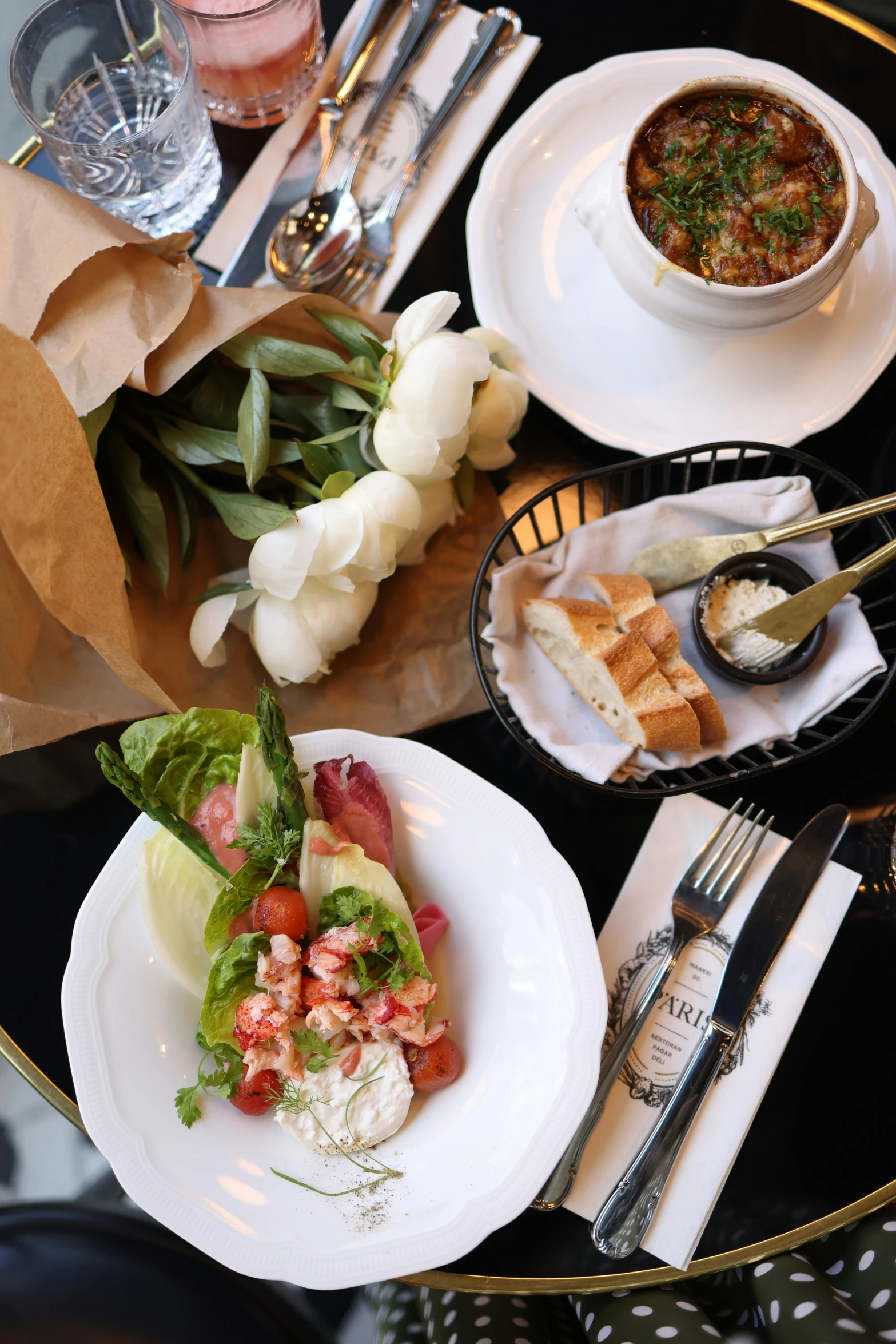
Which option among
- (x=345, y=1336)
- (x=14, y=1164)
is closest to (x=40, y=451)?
(x=14, y=1164)

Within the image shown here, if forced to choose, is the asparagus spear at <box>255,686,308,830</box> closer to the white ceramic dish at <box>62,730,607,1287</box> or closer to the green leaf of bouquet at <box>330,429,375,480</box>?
the white ceramic dish at <box>62,730,607,1287</box>

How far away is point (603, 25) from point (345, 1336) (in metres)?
1.76

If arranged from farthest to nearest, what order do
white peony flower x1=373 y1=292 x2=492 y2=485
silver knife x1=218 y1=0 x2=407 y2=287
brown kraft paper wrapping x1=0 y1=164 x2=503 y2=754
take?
silver knife x1=218 y1=0 x2=407 y2=287 → white peony flower x1=373 y1=292 x2=492 y2=485 → brown kraft paper wrapping x1=0 y1=164 x2=503 y2=754

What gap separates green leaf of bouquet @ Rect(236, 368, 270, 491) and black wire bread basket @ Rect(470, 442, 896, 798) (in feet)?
0.85

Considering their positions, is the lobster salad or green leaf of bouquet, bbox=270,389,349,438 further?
green leaf of bouquet, bbox=270,389,349,438

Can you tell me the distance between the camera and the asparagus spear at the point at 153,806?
87 centimetres

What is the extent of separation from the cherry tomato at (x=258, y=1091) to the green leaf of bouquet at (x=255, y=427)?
1.92ft

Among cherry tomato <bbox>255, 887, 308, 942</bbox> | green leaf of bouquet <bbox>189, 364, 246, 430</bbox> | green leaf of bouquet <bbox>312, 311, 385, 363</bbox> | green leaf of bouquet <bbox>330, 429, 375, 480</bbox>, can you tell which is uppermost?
green leaf of bouquet <bbox>312, 311, 385, 363</bbox>

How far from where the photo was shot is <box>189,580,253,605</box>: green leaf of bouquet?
102 cm

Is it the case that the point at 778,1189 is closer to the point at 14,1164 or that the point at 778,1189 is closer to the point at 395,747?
the point at 395,747

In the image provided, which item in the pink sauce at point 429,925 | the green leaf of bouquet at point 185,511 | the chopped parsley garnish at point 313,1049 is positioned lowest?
the chopped parsley garnish at point 313,1049

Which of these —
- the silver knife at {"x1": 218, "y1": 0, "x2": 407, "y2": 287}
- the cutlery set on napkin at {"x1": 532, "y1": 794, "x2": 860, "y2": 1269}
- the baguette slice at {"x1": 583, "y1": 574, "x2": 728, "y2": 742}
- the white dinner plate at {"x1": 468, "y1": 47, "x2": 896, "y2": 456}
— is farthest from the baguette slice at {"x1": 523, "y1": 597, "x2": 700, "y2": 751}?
the silver knife at {"x1": 218, "y1": 0, "x2": 407, "y2": 287}

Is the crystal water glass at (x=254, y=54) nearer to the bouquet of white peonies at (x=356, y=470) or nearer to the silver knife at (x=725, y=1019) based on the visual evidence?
the bouquet of white peonies at (x=356, y=470)

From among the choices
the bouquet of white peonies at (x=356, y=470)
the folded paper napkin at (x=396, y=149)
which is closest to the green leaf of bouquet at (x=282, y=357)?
the bouquet of white peonies at (x=356, y=470)
